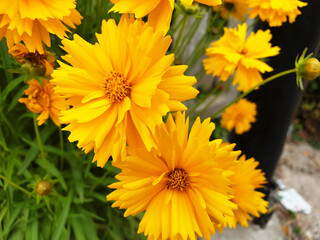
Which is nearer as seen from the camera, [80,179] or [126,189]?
[126,189]

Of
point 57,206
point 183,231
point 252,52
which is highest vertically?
point 252,52

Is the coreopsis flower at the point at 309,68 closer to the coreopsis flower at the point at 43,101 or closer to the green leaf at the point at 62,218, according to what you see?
the coreopsis flower at the point at 43,101

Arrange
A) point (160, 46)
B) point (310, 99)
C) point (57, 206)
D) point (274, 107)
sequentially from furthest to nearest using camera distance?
point (310, 99) < point (274, 107) < point (57, 206) < point (160, 46)

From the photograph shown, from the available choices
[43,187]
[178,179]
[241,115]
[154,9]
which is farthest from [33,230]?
[241,115]

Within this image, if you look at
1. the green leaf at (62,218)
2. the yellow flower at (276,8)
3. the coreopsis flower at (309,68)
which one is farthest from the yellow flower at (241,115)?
the green leaf at (62,218)

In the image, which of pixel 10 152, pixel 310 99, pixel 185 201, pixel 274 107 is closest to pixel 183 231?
pixel 185 201

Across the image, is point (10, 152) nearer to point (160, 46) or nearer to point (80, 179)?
point (80, 179)

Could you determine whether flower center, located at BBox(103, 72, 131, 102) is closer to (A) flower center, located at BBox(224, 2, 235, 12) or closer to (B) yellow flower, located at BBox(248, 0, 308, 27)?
(B) yellow flower, located at BBox(248, 0, 308, 27)
